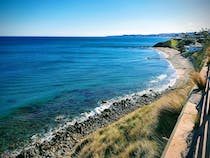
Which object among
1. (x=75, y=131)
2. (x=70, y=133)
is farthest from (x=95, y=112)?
(x=70, y=133)

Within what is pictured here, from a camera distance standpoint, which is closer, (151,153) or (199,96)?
(151,153)

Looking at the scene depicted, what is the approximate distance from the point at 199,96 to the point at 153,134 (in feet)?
9.55

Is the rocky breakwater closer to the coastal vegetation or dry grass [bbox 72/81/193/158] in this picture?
the coastal vegetation

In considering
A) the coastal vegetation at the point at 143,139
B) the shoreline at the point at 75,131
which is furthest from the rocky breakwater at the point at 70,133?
the coastal vegetation at the point at 143,139

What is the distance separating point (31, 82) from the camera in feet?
79.2

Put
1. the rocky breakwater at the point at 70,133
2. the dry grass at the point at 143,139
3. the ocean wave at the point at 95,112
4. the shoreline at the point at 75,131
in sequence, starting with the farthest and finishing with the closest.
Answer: the ocean wave at the point at 95,112 → the shoreline at the point at 75,131 → the rocky breakwater at the point at 70,133 → the dry grass at the point at 143,139

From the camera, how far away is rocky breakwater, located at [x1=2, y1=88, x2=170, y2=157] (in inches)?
377

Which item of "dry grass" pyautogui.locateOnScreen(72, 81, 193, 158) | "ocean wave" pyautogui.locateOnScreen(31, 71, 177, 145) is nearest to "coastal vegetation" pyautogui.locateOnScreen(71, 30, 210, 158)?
"dry grass" pyautogui.locateOnScreen(72, 81, 193, 158)

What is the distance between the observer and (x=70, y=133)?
11.3 metres

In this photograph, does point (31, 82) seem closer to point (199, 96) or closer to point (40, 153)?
point (40, 153)

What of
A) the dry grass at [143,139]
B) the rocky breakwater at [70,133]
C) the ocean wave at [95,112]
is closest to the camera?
the dry grass at [143,139]

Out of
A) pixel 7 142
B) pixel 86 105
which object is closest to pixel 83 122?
pixel 86 105

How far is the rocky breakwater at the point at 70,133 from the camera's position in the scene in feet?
31.4

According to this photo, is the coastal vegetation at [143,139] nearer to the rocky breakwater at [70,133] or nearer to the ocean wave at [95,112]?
the rocky breakwater at [70,133]
